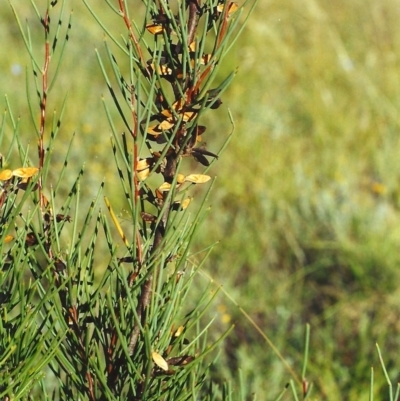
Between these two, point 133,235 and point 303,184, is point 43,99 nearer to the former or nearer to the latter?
point 133,235

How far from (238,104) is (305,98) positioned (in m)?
0.39

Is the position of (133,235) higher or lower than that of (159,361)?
higher

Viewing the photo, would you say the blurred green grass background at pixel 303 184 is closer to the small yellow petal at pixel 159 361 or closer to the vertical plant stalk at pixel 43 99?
the vertical plant stalk at pixel 43 99

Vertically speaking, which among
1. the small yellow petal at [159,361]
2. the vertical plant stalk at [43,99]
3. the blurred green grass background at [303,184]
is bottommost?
the blurred green grass background at [303,184]

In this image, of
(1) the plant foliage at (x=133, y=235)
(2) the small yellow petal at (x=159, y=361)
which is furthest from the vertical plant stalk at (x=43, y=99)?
(2) the small yellow petal at (x=159, y=361)

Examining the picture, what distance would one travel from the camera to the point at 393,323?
7.63ft

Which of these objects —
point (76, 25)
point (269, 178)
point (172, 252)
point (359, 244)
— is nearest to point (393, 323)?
point (359, 244)

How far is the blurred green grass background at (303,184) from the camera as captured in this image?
7.40 feet

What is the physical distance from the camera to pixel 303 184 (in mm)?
3023

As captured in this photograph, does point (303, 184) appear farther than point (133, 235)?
Yes

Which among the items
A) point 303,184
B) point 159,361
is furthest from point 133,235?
point 303,184

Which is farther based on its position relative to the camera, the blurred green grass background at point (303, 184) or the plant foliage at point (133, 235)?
the blurred green grass background at point (303, 184)

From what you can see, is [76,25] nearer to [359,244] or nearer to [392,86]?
[392,86]

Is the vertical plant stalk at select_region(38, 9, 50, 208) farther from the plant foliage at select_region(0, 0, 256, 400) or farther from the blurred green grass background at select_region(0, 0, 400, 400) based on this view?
the blurred green grass background at select_region(0, 0, 400, 400)
